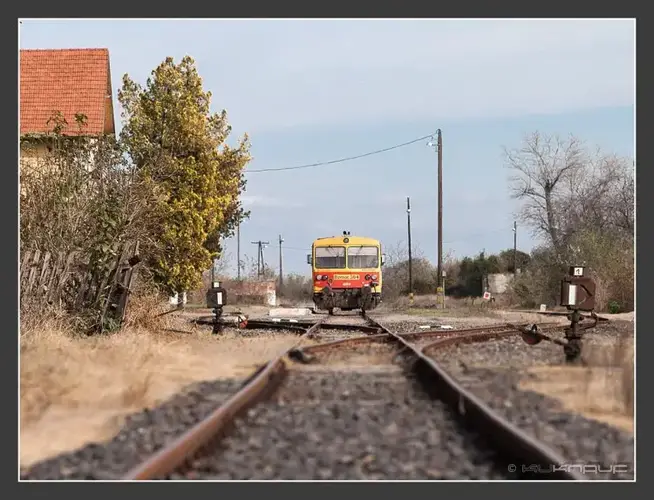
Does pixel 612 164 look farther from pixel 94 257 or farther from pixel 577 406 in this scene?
pixel 94 257

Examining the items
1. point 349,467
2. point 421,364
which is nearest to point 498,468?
point 349,467

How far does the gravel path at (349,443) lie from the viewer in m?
4.33

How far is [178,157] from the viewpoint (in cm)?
1791

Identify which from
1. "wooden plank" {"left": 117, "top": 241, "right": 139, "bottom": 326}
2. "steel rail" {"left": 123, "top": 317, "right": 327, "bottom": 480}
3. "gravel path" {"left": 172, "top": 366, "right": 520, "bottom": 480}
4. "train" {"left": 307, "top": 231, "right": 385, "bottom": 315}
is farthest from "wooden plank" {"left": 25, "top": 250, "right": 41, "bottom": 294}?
"train" {"left": 307, "top": 231, "right": 385, "bottom": 315}

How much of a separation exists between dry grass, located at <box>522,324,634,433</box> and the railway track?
0.85 m

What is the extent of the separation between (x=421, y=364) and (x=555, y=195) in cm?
1459

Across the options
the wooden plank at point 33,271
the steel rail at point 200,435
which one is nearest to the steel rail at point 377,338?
the steel rail at point 200,435

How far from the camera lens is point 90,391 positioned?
642 cm

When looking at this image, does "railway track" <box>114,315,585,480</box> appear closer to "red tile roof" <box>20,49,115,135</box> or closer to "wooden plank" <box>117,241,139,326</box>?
"wooden plank" <box>117,241,139,326</box>

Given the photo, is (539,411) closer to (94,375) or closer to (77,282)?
(94,375)

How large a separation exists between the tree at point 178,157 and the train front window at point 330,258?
19.2 feet

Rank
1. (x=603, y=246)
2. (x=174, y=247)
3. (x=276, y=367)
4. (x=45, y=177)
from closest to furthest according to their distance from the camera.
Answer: (x=276, y=367)
(x=45, y=177)
(x=174, y=247)
(x=603, y=246)

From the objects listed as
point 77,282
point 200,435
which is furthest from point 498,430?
point 77,282

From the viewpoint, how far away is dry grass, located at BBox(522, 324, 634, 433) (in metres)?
5.71
